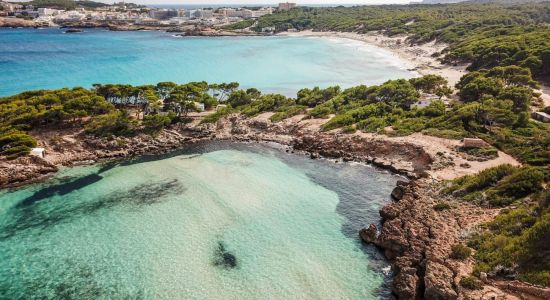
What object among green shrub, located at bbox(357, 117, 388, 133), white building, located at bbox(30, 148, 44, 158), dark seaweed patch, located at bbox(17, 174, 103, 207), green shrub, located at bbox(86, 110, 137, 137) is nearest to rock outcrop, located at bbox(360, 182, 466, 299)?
green shrub, located at bbox(357, 117, 388, 133)

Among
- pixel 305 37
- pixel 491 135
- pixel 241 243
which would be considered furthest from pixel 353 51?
pixel 241 243

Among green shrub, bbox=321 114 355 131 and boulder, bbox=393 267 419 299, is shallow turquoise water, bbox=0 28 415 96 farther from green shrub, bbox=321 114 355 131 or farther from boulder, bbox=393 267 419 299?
boulder, bbox=393 267 419 299

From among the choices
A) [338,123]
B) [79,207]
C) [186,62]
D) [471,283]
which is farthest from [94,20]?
[471,283]

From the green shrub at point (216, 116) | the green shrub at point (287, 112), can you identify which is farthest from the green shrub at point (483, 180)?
the green shrub at point (216, 116)

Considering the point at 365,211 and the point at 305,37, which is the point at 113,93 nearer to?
the point at 365,211

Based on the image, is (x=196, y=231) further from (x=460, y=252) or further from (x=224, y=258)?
(x=460, y=252)

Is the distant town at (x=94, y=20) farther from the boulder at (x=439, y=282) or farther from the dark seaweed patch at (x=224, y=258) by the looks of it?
the boulder at (x=439, y=282)
